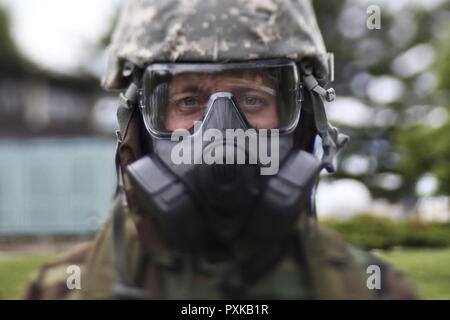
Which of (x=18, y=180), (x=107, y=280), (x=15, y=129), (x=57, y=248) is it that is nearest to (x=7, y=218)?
(x=18, y=180)

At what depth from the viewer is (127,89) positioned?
1874 mm

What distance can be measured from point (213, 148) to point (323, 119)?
408 mm

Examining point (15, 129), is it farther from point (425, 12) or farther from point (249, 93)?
point (249, 93)

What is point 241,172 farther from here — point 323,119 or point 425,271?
point 425,271

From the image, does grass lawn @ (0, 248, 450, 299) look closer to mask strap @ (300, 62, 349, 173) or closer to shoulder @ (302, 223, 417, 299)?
shoulder @ (302, 223, 417, 299)

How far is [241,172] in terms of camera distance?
1.57 m

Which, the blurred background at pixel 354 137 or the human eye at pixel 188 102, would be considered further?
the blurred background at pixel 354 137

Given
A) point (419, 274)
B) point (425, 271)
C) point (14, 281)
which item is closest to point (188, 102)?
point (419, 274)

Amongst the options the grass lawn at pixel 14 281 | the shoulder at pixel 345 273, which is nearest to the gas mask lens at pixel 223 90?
the shoulder at pixel 345 273

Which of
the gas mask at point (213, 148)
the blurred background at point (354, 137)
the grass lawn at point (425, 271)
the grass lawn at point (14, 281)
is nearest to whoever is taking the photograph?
the gas mask at point (213, 148)

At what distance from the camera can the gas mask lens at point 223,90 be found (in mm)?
1699

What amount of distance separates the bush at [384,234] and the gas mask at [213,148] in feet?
1.74

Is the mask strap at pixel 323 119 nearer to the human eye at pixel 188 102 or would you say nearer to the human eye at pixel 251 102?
the human eye at pixel 251 102

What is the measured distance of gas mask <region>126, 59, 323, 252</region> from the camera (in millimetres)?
1605
